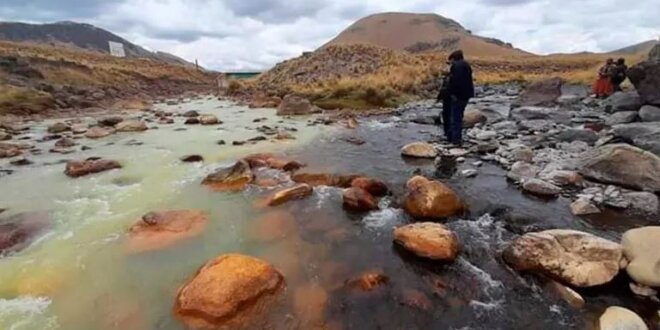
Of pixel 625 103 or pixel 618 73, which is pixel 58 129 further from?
pixel 618 73

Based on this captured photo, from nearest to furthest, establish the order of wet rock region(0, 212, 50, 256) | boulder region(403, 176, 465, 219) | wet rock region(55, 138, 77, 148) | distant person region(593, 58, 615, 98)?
wet rock region(0, 212, 50, 256), boulder region(403, 176, 465, 219), wet rock region(55, 138, 77, 148), distant person region(593, 58, 615, 98)

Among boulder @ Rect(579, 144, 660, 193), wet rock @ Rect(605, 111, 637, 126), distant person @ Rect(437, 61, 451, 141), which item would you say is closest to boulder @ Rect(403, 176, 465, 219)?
boulder @ Rect(579, 144, 660, 193)

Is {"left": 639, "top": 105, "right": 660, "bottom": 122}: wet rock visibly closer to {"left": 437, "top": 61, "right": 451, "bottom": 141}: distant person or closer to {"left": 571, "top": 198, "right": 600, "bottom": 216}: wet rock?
{"left": 437, "top": 61, "right": 451, "bottom": 141}: distant person

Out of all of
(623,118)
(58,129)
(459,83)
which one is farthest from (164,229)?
(623,118)

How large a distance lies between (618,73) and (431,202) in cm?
1926

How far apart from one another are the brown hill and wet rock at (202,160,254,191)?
137463 mm

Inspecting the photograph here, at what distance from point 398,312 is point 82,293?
417cm

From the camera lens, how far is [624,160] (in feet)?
27.5

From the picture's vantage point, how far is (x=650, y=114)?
12516 mm

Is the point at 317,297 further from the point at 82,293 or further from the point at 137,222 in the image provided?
the point at 137,222

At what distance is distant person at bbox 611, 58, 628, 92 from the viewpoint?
20.5 metres

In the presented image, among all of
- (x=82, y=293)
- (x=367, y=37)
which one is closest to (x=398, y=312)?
(x=82, y=293)

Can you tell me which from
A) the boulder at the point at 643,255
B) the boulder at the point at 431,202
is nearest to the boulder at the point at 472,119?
the boulder at the point at 431,202

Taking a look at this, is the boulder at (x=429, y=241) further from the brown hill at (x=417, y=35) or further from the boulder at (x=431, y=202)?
the brown hill at (x=417, y=35)
